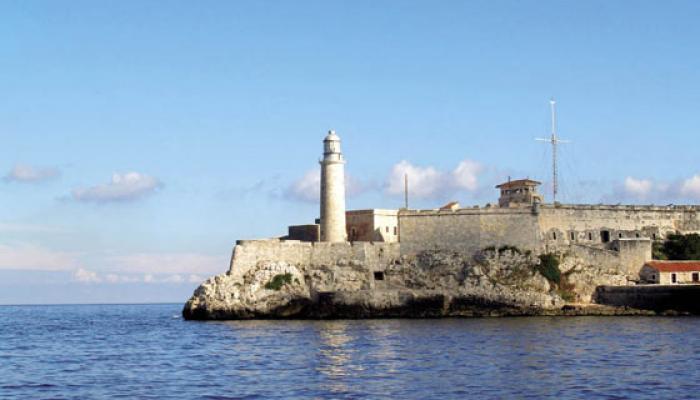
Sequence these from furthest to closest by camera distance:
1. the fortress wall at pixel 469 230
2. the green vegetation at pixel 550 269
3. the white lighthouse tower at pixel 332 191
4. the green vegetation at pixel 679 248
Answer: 1. the green vegetation at pixel 679 248
2. the fortress wall at pixel 469 230
3. the white lighthouse tower at pixel 332 191
4. the green vegetation at pixel 550 269

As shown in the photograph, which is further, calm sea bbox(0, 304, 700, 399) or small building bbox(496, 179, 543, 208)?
small building bbox(496, 179, 543, 208)

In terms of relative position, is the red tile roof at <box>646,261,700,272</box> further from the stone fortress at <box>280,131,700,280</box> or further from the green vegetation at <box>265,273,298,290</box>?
the green vegetation at <box>265,273,298,290</box>

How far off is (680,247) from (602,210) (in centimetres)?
462

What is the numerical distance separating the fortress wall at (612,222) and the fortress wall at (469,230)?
1.23 m

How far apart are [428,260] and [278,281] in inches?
333

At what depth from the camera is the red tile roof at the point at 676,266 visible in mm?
49562

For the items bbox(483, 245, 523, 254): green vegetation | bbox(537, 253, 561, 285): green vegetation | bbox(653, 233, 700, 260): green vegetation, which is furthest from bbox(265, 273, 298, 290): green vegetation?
bbox(653, 233, 700, 260): green vegetation

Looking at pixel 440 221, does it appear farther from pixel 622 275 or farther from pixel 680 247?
pixel 680 247

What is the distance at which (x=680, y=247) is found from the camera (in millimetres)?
53094

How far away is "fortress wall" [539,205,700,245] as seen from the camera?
2066 inches

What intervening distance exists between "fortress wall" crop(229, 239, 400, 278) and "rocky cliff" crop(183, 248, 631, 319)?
0.73 feet

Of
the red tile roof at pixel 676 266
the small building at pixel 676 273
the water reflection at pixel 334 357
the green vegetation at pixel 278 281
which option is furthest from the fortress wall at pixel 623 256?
the water reflection at pixel 334 357

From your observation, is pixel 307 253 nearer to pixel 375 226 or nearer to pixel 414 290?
pixel 375 226

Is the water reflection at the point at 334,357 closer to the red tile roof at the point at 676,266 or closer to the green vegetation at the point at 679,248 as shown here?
the red tile roof at the point at 676,266
